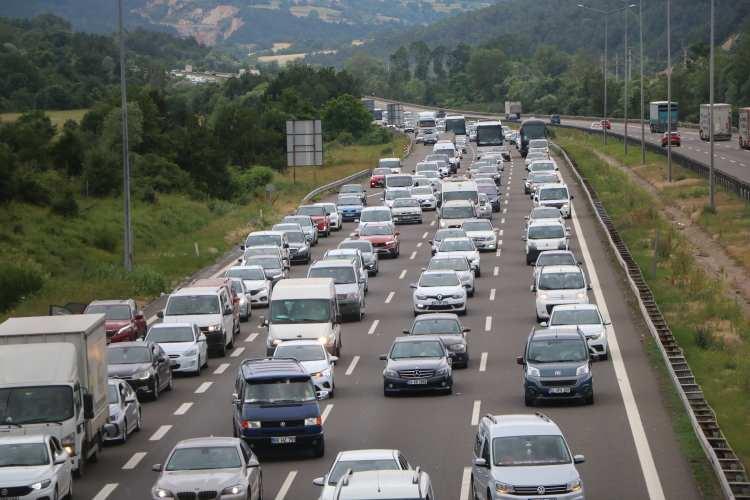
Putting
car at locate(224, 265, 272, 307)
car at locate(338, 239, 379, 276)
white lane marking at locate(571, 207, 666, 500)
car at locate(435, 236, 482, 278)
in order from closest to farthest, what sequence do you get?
white lane marking at locate(571, 207, 666, 500)
car at locate(224, 265, 272, 307)
car at locate(435, 236, 482, 278)
car at locate(338, 239, 379, 276)

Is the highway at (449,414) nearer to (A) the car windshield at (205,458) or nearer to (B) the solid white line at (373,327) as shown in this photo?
(B) the solid white line at (373,327)

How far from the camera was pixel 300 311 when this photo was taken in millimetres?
38281

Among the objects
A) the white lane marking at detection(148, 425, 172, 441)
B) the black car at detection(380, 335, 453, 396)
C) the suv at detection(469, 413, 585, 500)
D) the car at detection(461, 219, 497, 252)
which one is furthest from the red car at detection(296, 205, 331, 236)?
the suv at detection(469, 413, 585, 500)

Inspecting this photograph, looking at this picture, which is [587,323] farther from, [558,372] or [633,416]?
[633,416]

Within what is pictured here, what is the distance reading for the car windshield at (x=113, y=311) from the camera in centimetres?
4097

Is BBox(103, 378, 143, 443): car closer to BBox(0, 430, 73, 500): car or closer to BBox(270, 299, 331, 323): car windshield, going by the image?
BBox(0, 430, 73, 500): car

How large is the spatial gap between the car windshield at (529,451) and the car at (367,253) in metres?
32.3

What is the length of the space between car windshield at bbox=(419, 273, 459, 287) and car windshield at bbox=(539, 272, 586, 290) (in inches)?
114

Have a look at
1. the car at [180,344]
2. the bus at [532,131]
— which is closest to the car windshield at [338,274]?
the car at [180,344]

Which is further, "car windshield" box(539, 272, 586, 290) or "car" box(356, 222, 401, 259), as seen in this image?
"car" box(356, 222, 401, 259)

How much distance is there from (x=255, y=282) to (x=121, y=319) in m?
8.87

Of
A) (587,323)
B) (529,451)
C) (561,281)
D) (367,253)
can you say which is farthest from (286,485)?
(367,253)

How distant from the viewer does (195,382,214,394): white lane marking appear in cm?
3522

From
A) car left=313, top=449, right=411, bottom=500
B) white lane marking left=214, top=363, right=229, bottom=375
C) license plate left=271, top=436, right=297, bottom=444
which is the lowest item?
white lane marking left=214, top=363, right=229, bottom=375
